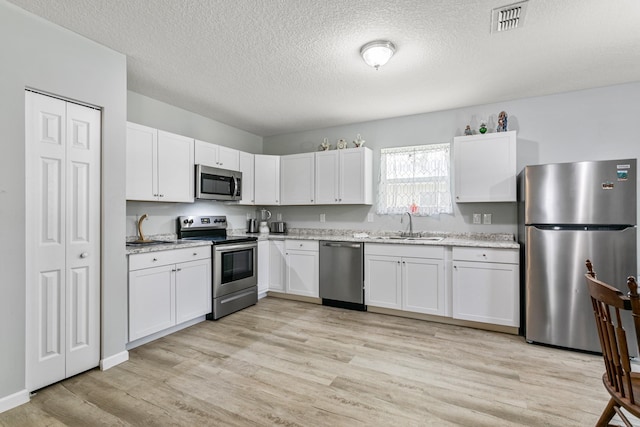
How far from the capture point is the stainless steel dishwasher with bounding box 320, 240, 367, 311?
3852 mm

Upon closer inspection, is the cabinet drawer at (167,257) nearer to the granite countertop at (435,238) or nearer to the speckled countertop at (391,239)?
the speckled countertop at (391,239)

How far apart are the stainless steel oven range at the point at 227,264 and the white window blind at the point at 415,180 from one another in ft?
6.36

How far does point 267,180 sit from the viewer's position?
4746 millimetres

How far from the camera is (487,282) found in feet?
10.5

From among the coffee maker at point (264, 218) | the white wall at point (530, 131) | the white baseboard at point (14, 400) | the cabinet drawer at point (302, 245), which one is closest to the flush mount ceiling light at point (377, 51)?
the white wall at point (530, 131)

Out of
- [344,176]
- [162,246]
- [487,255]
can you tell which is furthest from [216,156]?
[487,255]

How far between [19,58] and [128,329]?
215cm

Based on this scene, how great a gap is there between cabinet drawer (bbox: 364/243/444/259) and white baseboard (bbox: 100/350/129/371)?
263 cm

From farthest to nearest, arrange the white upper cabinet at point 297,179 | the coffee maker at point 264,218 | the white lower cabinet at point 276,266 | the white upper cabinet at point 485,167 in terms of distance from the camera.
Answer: the coffee maker at point 264,218, the white upper cabinet at point 297,179, the white lower cabinet at point 276,266, the white upper cabinet at point 485,167

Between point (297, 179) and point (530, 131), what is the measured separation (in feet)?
9.95

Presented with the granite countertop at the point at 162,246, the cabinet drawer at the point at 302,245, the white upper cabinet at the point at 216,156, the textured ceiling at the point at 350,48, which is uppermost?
the textured ceiling at the point at 350,48

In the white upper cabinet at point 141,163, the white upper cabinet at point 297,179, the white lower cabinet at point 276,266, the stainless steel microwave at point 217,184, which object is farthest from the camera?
the white upper cabinet at point 297,179

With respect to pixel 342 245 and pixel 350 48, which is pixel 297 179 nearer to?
pixel 342 245

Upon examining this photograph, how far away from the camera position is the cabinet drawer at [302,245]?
4.16 meters
